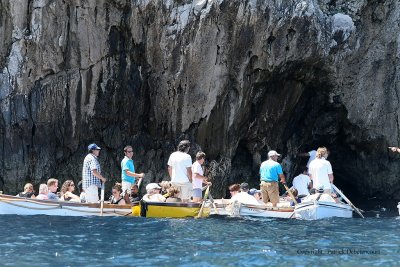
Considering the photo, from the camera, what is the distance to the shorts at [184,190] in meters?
17.2

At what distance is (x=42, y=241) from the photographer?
12406 mm

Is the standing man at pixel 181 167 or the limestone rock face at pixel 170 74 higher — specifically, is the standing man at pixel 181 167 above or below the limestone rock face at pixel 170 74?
below

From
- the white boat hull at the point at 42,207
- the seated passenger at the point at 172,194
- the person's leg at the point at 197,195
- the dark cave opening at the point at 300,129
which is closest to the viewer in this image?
the white boat hull at the point at 42,207

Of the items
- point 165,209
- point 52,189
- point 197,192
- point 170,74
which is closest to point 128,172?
point 165,209

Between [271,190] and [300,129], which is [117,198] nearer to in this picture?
[271,190]

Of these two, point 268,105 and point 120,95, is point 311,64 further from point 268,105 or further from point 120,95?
point 120,95

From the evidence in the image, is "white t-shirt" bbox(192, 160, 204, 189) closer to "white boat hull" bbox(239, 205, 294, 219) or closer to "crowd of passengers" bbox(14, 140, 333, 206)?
"crowd of passengers" bbox(14, 140, 333, 206)

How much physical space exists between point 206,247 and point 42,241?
10.7 feet

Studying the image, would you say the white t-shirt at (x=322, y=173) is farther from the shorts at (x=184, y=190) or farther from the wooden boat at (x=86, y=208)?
the shorts at (x=184, y=190)

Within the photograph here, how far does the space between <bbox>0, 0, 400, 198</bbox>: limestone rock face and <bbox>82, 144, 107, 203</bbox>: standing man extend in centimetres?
580

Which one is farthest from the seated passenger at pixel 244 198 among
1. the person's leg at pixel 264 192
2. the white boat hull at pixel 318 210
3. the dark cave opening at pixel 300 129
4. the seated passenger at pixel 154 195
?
the dark cave opening at pixel 300 129

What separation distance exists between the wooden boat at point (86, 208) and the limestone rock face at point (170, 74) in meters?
6.23

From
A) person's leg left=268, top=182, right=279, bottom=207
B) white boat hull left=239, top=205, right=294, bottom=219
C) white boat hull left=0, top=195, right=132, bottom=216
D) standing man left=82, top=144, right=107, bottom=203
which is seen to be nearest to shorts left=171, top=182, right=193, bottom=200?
white boat hull left=239, top=205, right=294, bottom=219

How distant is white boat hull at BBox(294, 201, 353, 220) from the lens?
55.1 ft
